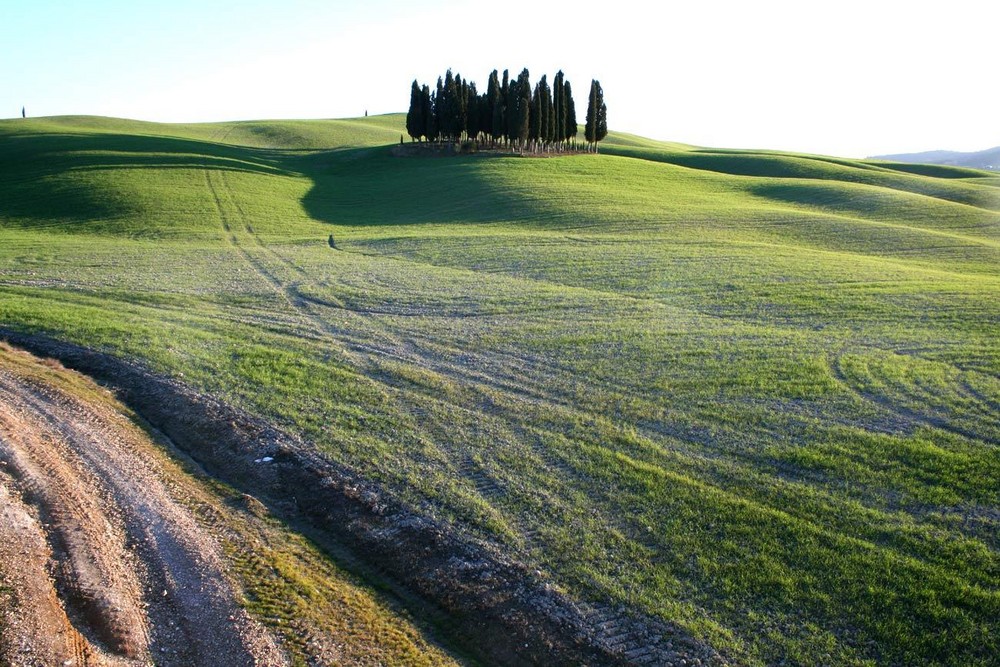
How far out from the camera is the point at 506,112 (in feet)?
214

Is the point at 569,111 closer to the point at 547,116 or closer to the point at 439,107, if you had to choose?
the point at 547,116

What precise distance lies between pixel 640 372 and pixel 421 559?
8.93 m

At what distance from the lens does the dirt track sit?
26.4ft

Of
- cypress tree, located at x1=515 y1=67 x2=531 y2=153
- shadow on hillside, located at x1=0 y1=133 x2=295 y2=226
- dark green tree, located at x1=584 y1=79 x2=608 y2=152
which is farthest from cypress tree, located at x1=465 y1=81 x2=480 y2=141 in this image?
shadow on hillside, located at x1=0 y1=133 x2=295 y2=226

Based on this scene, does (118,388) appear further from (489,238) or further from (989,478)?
(489,238)

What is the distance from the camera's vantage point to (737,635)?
28.5 feet

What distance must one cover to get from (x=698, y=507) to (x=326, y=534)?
5.81m

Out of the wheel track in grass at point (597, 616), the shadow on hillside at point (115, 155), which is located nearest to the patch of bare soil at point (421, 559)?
the wheel track in grass at point (597, 616)

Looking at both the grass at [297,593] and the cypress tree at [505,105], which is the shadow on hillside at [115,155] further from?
the grass at [297,593]

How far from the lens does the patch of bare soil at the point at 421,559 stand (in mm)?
8594

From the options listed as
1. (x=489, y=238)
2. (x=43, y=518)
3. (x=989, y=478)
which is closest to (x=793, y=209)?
(x=489, y=238)

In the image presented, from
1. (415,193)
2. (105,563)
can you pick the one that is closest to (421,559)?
(105,563)

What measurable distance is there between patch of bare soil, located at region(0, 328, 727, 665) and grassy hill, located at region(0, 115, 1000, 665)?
1.27 ft

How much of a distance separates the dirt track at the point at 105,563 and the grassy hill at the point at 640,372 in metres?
2.92
